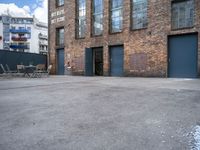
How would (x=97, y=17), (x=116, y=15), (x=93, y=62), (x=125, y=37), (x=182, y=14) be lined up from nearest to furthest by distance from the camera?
(x=182, y=14)
(x=125, y=37)
(x=116, y=15)
(x=97, y=17)
(x=93, y=62)

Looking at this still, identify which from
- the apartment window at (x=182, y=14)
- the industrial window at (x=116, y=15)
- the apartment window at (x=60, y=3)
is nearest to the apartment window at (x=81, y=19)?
the apartment window at (x=60, y=3)

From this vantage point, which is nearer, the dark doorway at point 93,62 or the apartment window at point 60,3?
the dark doorway at point 93,62

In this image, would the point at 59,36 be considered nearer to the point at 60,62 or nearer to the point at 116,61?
the point at 60,62

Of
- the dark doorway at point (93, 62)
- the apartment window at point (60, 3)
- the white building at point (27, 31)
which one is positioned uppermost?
the white building at point (27, 31)

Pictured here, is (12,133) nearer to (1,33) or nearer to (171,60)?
(171,60)

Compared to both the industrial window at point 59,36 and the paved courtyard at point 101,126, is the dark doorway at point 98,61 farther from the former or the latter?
the paved courtyard at point 101,126

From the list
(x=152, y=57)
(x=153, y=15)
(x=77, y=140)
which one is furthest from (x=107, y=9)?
(x=77, y=140)

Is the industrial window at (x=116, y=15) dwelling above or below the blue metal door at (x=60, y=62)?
above

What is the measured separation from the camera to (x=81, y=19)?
2200cm

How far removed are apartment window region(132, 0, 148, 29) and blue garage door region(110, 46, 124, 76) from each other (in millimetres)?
2228

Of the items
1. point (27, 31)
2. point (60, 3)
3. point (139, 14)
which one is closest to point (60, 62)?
point (60, 3)

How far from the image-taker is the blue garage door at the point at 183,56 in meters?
14.7

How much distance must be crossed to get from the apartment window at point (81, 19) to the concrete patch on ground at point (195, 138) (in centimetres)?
1904

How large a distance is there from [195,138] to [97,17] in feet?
61.1
